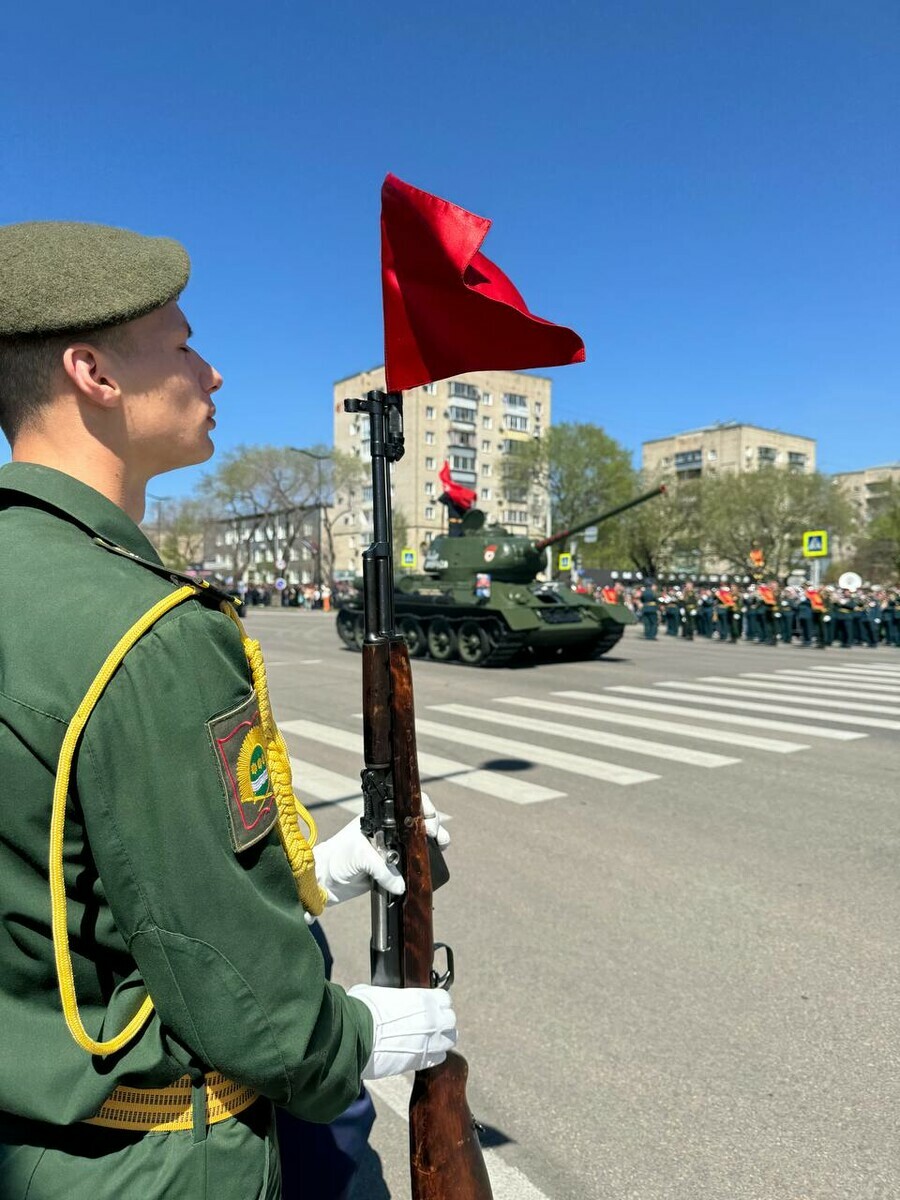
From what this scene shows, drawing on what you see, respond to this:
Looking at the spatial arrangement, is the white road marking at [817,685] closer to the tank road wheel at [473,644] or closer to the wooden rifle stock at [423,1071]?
the tank road wheel at [473,644]

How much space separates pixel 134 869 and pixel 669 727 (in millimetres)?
8076

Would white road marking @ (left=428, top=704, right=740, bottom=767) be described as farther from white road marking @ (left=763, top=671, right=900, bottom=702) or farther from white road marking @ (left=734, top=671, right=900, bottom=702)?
white road marking @ (left=763, top=671, right=900, bottom=702)

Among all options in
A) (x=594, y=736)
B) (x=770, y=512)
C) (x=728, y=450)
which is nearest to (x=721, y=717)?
(x=594, y=736)

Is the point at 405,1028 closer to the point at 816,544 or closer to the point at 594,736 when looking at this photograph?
the point at 594,736

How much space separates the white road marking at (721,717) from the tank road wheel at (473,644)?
3651mm

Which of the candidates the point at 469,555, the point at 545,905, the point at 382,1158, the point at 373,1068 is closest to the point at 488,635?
the point at 469,555

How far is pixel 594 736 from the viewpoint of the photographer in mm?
8227

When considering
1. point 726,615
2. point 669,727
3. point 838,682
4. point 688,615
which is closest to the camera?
point 669,727

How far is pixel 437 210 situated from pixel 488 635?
506 inches

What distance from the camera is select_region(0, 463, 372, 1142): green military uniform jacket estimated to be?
3.16 feet

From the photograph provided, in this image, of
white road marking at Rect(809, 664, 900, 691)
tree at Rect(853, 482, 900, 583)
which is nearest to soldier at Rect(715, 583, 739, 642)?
white road marking at Rect(809, 664, 900, 691)

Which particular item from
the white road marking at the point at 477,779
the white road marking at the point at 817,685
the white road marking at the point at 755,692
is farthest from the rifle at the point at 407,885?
the white road marking at the point at 817,685

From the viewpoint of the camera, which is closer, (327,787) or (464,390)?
(327,787)

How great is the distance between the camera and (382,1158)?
2.48 meters
